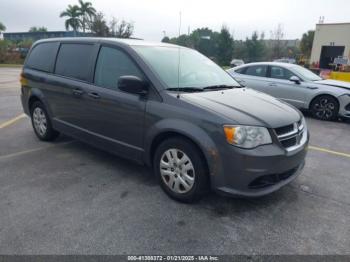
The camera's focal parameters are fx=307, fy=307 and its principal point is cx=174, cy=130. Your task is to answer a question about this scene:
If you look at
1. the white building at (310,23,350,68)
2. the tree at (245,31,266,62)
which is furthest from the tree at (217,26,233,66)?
the white building at (310,23,350,68)

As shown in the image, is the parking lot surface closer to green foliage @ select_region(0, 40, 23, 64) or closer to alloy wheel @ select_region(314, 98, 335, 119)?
alloy wheel @ select_region(314, 98, 335, 119)

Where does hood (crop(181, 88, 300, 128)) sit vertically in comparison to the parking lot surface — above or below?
above

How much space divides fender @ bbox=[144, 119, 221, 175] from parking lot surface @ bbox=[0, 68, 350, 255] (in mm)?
597

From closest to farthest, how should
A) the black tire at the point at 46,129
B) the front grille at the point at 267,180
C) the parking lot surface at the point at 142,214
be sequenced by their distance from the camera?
the parking lot surface at the point at 142,214 → the front grille at the point at 267,180 → the black tire at the point at 46,129

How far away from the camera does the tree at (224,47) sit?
51812 millimetres

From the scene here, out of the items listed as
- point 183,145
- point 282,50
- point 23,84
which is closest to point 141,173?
point 183,145

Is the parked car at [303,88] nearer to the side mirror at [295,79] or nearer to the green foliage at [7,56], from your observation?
the side mirror at [295,79]

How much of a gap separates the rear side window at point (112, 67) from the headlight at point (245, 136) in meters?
1.37

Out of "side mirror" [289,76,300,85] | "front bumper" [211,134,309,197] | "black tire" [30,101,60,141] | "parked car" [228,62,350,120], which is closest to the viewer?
"front bumper" [211,134,309,197]

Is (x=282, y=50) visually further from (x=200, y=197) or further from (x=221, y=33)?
(x=200, y=197)

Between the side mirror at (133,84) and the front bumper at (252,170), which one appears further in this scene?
the side mirror at (133,84)

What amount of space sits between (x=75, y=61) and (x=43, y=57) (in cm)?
106

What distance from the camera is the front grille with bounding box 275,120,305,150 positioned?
3.09 metres

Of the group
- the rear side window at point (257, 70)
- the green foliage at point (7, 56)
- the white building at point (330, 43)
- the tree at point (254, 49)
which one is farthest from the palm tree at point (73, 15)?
the rear side window at point (257, 70)
